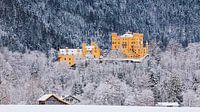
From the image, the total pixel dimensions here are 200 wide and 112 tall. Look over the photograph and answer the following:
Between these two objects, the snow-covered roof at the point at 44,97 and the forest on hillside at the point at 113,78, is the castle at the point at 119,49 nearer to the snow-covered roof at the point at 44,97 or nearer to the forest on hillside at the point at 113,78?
the forest on hillside at the point at 113,78

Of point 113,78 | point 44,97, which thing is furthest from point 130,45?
point 44,97

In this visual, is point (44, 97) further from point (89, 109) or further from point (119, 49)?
point (89, 109)

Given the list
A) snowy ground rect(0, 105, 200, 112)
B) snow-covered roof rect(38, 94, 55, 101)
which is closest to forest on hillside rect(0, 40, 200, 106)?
snow-covered roof rect(38, 94, 55, 101)

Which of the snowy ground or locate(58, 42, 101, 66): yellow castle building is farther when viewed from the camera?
locate(58, 42, 101, 66): yellow castle building

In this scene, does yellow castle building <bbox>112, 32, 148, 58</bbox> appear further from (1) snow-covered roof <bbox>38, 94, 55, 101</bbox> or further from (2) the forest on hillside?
(1) snow-covered roof <bbox>38, 94, 55, 101</bbox>

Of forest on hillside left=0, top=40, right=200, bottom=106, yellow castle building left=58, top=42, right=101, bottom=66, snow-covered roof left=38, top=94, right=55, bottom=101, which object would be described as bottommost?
snow-covered roof left=38, top=94, right=55, bottom=101

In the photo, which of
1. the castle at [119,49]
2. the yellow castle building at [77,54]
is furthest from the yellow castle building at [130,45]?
the yellow castle building at [77,54]

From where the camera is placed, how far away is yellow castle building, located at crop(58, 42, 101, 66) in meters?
3.91

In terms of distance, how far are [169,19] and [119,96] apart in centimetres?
102

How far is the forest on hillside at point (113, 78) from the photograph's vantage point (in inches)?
155

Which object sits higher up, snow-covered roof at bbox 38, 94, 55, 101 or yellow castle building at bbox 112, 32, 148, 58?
yellow castle building at bbox 112, 32, 148, 58

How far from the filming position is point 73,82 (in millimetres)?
4027

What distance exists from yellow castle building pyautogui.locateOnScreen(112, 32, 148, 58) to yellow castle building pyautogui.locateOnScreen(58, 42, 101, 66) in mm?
223

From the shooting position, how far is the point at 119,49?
395 centimetres
